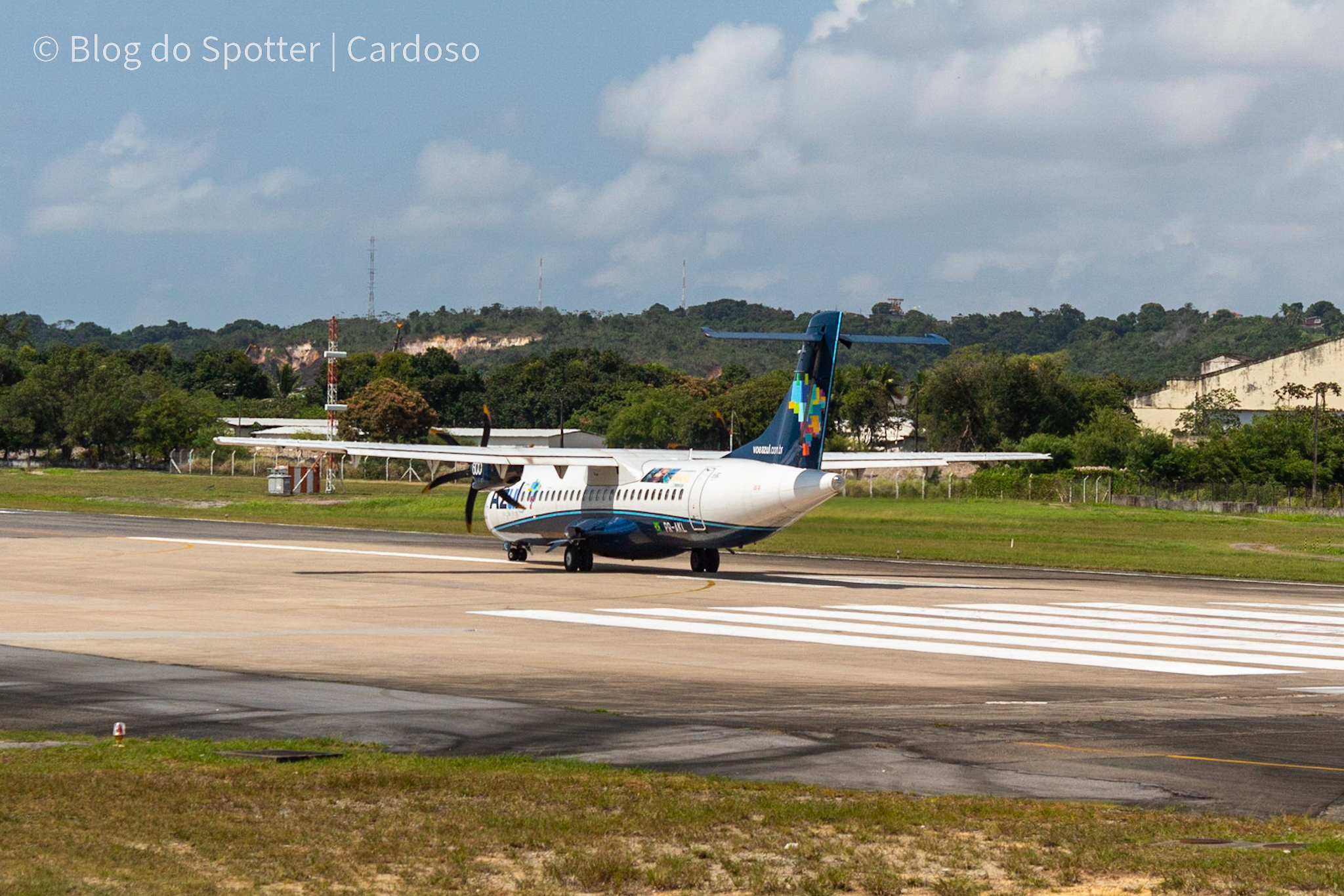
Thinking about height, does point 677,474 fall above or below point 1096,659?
above

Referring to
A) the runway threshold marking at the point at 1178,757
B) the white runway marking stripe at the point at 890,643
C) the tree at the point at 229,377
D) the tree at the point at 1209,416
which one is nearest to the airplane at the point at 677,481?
the white runway marking stripe at the point at 890,643

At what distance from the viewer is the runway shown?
13.8 m

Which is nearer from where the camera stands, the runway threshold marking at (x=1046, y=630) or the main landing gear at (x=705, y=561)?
the runway threshold marking at (x=1046, y=630)

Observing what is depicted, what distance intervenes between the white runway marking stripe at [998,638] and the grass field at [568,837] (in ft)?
42.6

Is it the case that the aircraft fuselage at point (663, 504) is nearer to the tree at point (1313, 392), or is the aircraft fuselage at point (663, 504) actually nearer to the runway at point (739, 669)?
the runway at point (739, 669)

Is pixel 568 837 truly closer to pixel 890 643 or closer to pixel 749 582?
pixel 890 643

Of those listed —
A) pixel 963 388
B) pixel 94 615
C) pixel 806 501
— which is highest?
pixel 963 388

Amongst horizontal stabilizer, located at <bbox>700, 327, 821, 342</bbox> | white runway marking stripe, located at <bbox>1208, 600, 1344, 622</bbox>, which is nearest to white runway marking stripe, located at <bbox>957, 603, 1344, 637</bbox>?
white runway marking stripe, located at <bbox>1208, 600, 1344, 622</bbox>

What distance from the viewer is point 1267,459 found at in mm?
88125

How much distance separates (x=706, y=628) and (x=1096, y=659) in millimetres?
7116

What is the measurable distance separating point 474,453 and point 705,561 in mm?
7701

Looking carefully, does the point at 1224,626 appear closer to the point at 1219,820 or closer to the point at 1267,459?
the point at 1219,820

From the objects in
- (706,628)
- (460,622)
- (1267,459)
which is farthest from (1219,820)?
(1267,459)

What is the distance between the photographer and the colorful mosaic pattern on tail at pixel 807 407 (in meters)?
36.2
